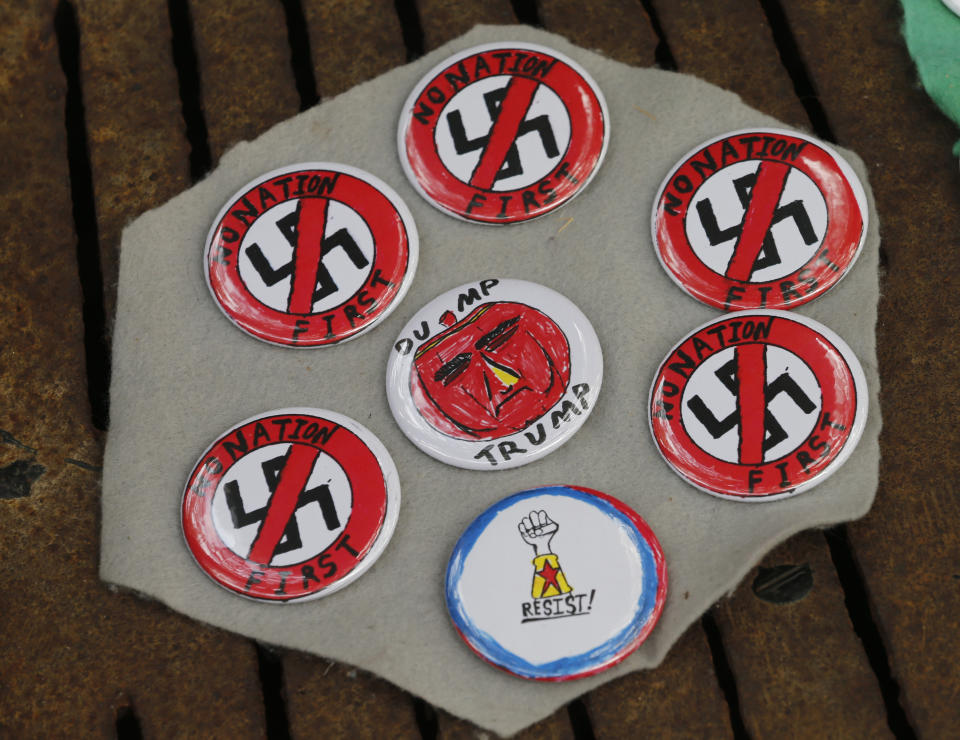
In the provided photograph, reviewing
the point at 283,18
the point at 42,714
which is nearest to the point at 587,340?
the point at 283,18

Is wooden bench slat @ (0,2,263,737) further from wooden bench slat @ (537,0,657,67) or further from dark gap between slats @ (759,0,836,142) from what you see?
dark gap between slats @ (759,0,836,142)

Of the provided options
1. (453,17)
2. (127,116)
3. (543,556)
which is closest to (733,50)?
(453,17)

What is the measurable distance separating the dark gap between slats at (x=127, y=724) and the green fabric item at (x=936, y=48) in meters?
1.22

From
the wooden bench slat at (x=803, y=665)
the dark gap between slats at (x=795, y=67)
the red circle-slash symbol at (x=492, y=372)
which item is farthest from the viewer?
the dark gap between slats at (x=795, y=67)

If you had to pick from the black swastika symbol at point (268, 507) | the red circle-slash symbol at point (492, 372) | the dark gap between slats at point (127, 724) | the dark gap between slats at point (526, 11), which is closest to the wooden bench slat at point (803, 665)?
the red circle-slash symbol at point (492, 372)

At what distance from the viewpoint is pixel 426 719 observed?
1119 millimetres

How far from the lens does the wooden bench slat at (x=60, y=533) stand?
113 cm

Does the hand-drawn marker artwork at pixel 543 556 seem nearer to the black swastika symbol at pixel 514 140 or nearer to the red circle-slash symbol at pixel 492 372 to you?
the red circle-slash symbol at pixel 492 372

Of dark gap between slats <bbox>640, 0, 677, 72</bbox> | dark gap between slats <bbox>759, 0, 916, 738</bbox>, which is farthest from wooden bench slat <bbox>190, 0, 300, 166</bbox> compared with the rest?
dark gap between slats <bbox>759, 0, 916, 738</bbox>

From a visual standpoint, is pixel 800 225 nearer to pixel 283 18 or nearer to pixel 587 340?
pixel 587 340

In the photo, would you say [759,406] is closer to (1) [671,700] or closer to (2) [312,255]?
(1) [671,700]

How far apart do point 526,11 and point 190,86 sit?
1.61ft

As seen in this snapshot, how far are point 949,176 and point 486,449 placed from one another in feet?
2.25

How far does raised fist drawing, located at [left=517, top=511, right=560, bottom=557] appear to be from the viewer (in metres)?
1.12
